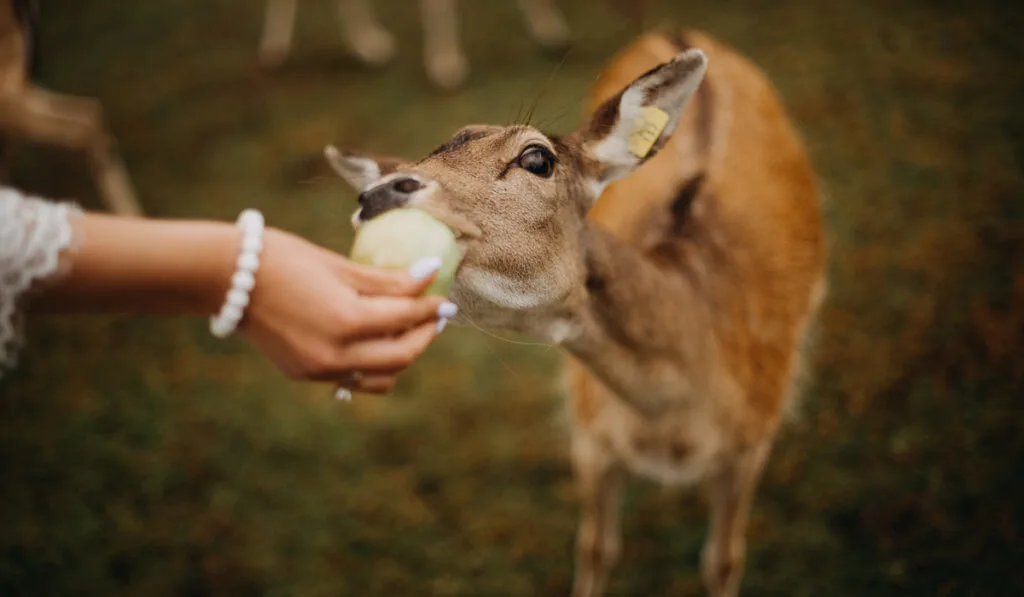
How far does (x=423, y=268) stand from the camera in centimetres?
126

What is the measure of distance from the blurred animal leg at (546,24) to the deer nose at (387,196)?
4.97 meters

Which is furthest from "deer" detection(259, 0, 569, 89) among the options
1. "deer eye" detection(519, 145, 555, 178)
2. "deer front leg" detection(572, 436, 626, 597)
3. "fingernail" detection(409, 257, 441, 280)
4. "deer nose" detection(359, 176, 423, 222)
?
"fingernail" detection(409, 257, 441, 280)

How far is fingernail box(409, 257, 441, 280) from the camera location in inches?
49.6

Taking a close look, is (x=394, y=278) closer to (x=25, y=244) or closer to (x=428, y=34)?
(x=25, y=244)

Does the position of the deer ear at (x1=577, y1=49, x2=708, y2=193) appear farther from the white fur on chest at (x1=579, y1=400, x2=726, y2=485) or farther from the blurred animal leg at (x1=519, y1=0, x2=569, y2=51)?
the blurred animal leg at (x1=519, y1=0, x2=569, y2=51)

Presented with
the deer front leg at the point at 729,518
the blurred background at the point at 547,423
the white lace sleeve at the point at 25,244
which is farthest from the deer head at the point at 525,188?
the deer front leg at the point at 729,518

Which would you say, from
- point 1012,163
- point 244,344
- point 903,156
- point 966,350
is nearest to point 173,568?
point 244,344

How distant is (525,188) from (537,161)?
81 millimetres

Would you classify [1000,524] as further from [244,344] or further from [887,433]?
[244,344]

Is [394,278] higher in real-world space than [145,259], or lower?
higher

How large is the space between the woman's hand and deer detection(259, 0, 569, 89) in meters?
4.67

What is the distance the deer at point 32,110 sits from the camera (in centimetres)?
404

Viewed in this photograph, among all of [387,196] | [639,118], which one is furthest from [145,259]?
[639,118]

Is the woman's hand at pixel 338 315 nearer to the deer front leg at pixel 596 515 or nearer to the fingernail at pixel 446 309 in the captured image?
the fingernail at pixel 446 309
